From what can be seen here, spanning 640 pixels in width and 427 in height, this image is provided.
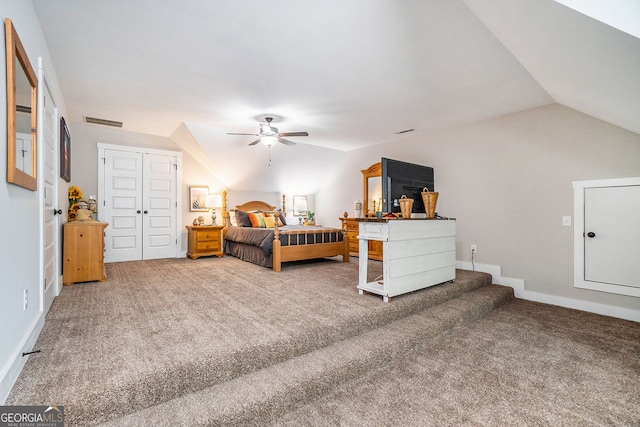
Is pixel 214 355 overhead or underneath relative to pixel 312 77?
underneath

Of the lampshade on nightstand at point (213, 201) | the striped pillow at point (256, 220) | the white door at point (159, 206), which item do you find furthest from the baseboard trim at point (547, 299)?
the white door at point (159, 206)

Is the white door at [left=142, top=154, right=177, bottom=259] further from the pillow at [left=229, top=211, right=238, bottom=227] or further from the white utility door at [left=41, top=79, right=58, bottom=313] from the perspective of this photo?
the white utility door at [left=41, top=79, right=58, bottom=313]

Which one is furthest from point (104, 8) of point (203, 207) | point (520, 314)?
point (520, 314)

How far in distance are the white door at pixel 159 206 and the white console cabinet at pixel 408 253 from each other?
425 centimetres

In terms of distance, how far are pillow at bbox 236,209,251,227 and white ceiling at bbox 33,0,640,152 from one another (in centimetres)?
229

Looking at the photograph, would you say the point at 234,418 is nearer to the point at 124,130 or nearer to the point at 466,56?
the point at 466,56

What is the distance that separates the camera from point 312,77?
308 cm

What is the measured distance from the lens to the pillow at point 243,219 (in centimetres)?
590

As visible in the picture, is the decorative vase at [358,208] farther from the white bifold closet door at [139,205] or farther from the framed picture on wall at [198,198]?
the white bifold closet door at [139,205]

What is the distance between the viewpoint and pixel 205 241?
566cm

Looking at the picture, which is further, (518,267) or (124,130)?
(124,130)

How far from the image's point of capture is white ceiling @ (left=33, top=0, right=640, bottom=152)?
78.4 inches

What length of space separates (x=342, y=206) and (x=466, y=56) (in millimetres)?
4382

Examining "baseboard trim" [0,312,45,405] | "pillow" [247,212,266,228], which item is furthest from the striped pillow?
"baseboard trim" [0,312,45,405]
